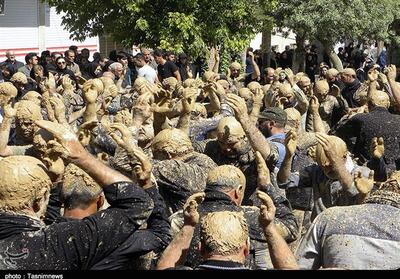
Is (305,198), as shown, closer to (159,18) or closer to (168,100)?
(168,100)

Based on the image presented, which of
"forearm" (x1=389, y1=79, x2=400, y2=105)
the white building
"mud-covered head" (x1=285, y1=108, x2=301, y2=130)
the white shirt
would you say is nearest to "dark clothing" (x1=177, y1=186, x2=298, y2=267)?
"mud-covered head" (x1=285, y1=108, x2=301, y2=130)

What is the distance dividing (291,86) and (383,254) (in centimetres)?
666

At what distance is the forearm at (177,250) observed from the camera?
4731 mm

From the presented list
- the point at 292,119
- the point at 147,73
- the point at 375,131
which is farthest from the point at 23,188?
the point at 147,73

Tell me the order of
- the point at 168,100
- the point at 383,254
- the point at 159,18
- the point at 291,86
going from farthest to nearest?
the point at 159,18 < the point at 291,86 < the point at 168,100 < the point at 383,254

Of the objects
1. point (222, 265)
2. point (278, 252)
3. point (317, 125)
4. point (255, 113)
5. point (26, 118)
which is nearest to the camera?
point (222, 265)

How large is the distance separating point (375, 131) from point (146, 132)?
247cm

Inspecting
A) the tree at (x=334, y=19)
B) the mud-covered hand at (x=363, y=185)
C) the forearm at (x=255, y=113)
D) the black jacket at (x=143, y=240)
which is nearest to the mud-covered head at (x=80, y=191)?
the black jacket at (x=143, y=240)

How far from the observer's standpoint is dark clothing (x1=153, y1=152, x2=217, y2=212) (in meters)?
5.93

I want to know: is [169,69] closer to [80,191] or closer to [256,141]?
[256,141]

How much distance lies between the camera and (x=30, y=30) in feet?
99.7

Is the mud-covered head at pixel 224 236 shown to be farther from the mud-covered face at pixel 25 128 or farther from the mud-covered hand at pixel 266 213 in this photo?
the mud-covered face at pixel 25 128

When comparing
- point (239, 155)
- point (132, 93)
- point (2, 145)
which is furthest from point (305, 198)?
point (132, 93)
